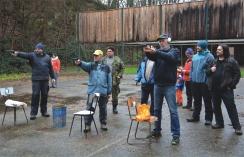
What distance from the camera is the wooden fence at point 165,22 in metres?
29.5

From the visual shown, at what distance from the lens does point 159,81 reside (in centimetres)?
898

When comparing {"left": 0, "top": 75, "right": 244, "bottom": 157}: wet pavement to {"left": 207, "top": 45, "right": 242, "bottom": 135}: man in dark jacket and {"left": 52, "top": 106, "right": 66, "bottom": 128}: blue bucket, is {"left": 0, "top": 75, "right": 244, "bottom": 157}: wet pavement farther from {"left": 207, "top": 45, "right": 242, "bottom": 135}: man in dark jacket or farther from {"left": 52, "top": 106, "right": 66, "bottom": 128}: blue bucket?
{"left": 207, "top": 45, "right": 242, "bottom": 135}: man in dark jacket

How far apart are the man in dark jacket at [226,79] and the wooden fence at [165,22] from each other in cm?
2003

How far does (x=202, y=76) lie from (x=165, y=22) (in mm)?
21457

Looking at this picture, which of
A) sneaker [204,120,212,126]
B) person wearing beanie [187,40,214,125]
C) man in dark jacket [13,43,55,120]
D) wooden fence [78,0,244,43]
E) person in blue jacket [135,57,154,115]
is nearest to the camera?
person wearing beanie [187,40,214,125]

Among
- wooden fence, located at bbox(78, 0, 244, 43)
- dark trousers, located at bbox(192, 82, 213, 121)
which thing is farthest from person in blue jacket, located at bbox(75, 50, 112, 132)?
wooden fence, located at bbox(78, 0, 244, 43)

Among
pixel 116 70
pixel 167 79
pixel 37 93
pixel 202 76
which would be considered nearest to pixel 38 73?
pixel 37 93

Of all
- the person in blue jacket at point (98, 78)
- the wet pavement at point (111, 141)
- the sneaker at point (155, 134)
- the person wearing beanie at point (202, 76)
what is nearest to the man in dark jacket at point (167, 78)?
the wet pavement at point (111, 141)

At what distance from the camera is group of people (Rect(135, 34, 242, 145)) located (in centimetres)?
880

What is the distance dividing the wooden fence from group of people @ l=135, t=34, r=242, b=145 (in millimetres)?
19054

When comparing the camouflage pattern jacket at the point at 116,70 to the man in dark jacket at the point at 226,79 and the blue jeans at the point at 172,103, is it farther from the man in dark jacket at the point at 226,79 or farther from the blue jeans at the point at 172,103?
the blue jeans at the point at 172,103

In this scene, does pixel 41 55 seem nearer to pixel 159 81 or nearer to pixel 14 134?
pixel 14 134

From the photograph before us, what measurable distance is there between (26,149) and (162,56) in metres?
3.15

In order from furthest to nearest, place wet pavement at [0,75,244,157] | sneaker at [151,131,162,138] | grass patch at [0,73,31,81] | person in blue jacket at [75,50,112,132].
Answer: grass patch at [0,73,31,81] → person in blue jacket at [75,50,112,132] → sneaker at [151,131,162,138] → wet pavement at [0,75,244,157]
